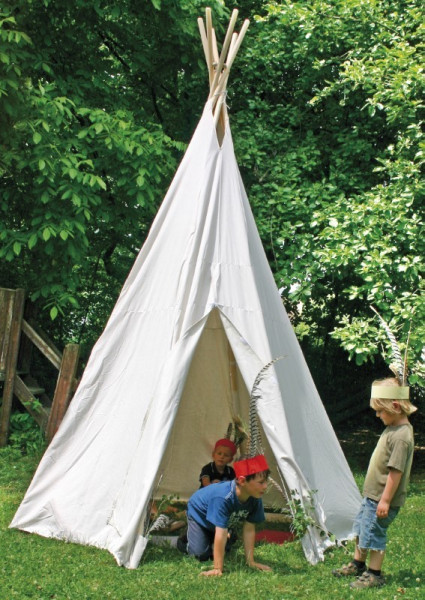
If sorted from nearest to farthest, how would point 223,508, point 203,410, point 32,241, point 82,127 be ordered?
A: point 223,508, point 203,410, point 32,241, point 82,127

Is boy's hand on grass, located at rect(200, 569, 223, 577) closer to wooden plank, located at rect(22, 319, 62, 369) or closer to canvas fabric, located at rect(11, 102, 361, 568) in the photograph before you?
canvas fabric, located at rect(11, 102, 361, 568)

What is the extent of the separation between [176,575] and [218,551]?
0.29 m

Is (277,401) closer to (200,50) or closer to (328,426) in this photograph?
(328,426)

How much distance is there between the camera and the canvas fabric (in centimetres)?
522

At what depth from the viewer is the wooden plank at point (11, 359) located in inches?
338

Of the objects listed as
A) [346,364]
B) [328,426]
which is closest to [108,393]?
[328,426]

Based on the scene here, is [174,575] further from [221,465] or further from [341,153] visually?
[341,153]

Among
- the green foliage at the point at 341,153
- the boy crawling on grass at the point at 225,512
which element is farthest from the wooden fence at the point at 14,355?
the boy crawling on grass at the point at 225,512

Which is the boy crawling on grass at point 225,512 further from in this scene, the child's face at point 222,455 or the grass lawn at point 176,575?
the child's face at point 222,455

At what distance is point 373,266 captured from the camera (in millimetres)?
7562

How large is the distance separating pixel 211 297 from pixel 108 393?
1064mm

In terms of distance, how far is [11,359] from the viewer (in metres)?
8.59

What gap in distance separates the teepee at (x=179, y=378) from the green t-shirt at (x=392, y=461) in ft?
2.27

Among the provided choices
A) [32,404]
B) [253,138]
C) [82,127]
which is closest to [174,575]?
[32,404]
